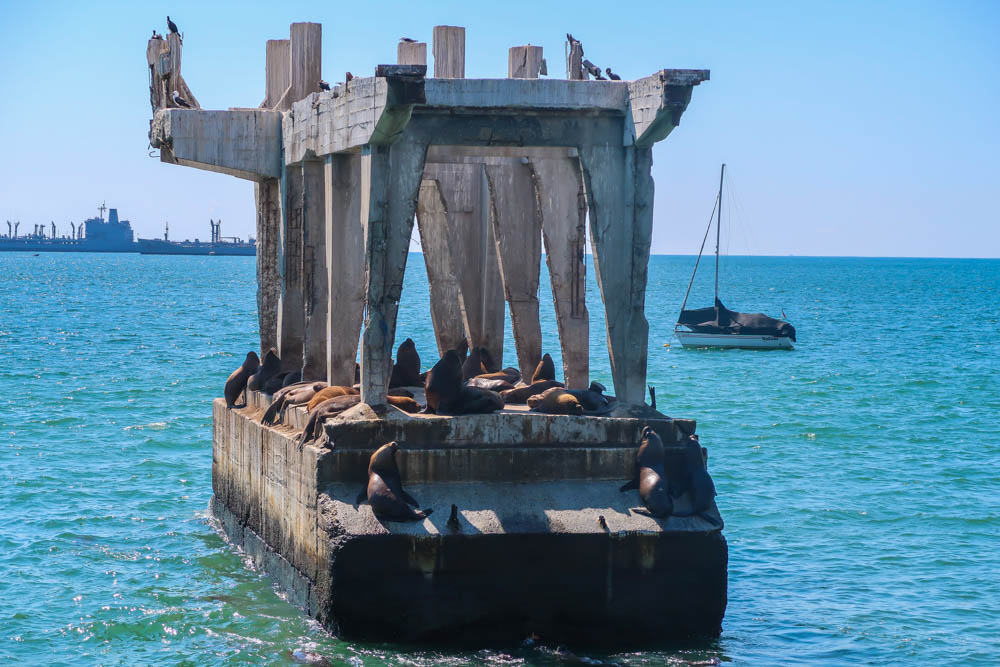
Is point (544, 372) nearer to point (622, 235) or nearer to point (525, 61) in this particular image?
point (622, 235)

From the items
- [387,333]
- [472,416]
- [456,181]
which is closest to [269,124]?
[456,181]

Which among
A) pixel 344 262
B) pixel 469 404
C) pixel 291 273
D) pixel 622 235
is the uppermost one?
pixel 622 235

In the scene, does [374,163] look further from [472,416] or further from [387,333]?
[472,416]

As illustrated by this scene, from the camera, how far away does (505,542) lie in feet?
48.8

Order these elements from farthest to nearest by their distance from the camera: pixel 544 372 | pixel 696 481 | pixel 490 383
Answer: pixel 544 372 → pixel 490 383 → pixel 696 481

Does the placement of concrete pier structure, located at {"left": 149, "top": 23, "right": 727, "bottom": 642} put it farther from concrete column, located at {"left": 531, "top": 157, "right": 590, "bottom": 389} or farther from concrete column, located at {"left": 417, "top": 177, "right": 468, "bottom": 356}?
concrete column, located at {"left": 417, "top": 177, "right": 468, "bottom": 356}

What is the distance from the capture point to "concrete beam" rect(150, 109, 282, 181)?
68.1 ft

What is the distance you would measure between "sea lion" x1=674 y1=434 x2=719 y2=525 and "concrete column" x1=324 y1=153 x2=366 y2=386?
5.06m

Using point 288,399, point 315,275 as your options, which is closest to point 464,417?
point 288,399

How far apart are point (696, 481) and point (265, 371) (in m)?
7.83

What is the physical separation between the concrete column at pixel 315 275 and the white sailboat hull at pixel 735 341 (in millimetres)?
45667

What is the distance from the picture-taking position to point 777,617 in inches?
689

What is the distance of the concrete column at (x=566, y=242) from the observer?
66.0 feet

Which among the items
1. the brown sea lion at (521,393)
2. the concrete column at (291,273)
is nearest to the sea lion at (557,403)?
the brown sea lion at (521,393)
